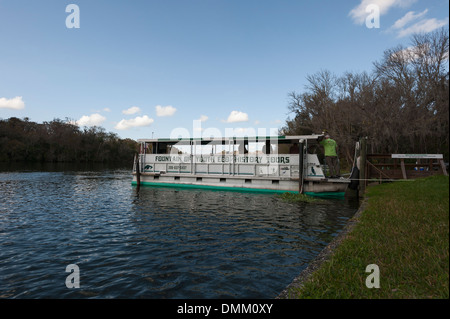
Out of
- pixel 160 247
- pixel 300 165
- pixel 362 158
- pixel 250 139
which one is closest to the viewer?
pixel 160 247

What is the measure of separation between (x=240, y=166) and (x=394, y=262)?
14597 millimetres

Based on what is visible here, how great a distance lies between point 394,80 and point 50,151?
81200 mm

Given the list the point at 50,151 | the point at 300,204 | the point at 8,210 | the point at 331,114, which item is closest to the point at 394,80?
the point at 331,114

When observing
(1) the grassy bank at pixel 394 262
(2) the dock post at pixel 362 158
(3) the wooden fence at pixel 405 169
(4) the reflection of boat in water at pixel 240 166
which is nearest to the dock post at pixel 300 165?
(4) the reflection of boat in water at pixel 240 166

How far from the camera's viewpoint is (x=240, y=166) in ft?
61.3

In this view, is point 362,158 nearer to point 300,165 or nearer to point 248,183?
point 300,165

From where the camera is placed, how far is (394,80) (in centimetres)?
2736

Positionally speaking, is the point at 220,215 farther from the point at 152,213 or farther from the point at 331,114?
the point at 331,114

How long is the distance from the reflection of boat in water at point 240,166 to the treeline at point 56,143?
204 ft

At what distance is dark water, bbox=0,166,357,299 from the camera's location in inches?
192

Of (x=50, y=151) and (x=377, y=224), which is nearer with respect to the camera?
(x=377, y=224)

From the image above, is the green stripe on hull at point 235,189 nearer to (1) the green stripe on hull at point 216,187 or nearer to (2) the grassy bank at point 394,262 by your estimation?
(1) the green stripe on hull at point 216,187

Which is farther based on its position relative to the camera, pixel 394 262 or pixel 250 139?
pixel 250 139

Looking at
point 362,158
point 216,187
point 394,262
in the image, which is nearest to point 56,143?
point 216,187
